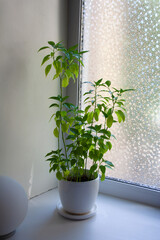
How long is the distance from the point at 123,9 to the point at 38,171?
3.53 ft

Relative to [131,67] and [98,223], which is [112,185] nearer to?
[98,223]

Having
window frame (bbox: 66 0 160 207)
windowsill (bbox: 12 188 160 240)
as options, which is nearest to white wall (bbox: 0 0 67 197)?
window frame (bbox: 66 0 160 207)

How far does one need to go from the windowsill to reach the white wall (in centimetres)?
19

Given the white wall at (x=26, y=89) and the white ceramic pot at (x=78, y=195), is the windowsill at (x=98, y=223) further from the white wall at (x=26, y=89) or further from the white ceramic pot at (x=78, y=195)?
the white wall at (x=26, y=89)

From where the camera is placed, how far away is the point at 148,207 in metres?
1.57

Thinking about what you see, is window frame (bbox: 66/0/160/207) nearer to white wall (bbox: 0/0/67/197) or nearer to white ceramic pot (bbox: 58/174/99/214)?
white wall (bbox: 0/0/67/197)

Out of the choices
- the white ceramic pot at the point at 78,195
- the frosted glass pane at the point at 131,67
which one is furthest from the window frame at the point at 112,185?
the white ceramic pot at the point at 78,195

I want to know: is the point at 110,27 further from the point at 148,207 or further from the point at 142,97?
the point at 148,207

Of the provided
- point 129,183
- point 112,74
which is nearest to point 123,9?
point 112,74

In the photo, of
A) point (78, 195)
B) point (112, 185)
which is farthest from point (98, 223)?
point (112, 185)

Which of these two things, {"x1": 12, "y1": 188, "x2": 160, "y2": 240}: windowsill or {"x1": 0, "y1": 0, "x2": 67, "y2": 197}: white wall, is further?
{"x1": 0, "y1": 0, "x2": 67, "y2": 197}: white wall

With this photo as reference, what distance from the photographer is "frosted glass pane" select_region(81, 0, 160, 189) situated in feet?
5.02

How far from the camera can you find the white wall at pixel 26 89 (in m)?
1.36

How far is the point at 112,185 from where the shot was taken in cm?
172
